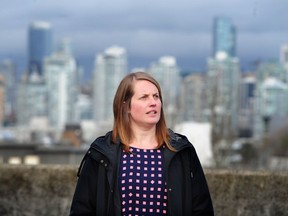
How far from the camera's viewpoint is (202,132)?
118 ft

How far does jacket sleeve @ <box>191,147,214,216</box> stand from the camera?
13.4ft

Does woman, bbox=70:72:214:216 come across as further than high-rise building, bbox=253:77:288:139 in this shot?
No

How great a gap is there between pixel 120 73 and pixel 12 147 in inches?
6160

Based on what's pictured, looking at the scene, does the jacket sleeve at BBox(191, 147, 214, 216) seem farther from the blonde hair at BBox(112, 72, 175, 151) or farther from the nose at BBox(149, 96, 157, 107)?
the nose at BBox(149, 96, 157, 107)

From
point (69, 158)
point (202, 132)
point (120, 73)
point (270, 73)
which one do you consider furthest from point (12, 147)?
point (120, 73)

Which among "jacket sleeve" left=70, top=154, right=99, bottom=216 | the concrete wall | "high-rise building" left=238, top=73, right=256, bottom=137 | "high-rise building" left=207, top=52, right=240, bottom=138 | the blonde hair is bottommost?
"high-rise building" left=238, top=73, right=256, bottom=137

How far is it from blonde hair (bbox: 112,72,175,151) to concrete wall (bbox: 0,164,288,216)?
2.45 m

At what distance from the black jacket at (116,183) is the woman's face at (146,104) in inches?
Result: 6.7

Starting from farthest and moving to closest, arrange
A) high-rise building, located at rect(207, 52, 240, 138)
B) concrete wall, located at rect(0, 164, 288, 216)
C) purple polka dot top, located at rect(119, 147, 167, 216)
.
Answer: high-rise building, located at rect(207, 52, 240, 138) < concrete wall, located at rect(0, 164, 288, 216) < purple polka dot top, located at rect(119, 147, 167, 216)

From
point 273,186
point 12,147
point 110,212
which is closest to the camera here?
point 110,212

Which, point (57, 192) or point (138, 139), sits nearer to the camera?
point (138, 139)

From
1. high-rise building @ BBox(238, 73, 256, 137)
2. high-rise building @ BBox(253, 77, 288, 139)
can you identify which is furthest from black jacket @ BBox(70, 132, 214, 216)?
high-rise building @ BBox(238, 73, 256, 137)

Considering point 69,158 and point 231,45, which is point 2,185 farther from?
point 231,45

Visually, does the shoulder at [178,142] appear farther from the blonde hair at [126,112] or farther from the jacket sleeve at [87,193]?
the jacket sleeve at [87,193]
